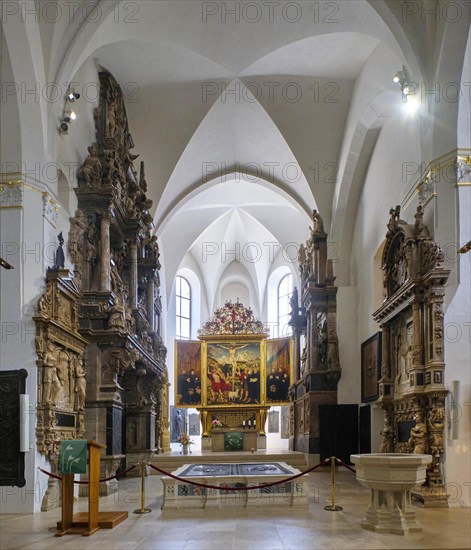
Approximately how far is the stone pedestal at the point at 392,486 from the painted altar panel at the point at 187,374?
1991 centimetres

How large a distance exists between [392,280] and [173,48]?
777cm

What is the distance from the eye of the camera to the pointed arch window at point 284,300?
33375 millimetres

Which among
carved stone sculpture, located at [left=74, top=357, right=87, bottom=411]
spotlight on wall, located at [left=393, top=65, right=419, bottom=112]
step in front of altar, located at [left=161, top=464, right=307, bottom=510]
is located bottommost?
step in front of altar, located at [left=161, top=464, right=307, bottom=510]

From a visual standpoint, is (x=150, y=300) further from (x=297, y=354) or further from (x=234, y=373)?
(x=234, y=373)

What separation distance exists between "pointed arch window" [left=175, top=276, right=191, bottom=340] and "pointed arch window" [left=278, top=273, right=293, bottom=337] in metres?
4.57

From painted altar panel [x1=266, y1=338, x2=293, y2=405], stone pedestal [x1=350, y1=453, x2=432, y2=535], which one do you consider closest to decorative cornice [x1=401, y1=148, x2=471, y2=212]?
stone pedestal [x1=350, y1=453, x2=432, y2=535]

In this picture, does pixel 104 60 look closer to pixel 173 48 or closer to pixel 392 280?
pixel 173 48

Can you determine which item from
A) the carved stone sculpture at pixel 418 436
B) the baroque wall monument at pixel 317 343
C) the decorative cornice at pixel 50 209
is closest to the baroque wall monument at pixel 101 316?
the decorative cornice at pixel 50 209

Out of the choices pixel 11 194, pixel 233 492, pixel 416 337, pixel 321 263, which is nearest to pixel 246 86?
pixel 321 263

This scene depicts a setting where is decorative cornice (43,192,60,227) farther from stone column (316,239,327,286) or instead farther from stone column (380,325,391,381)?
stone column (316,239,327,286)

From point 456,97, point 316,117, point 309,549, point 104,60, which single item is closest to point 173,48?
point 104,60

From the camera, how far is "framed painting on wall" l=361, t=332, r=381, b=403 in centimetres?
1668

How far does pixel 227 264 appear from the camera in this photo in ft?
116

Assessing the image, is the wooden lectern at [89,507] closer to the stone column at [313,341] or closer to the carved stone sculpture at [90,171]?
the carved stone sculpture at [90,171]
